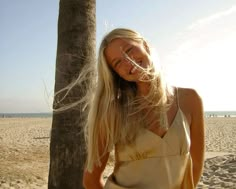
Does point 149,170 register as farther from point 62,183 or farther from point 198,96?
point 62,183

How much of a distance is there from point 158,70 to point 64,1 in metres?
3.04

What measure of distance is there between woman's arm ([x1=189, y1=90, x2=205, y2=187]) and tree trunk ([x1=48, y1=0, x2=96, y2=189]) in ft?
8.03

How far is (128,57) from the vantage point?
191 centimetres

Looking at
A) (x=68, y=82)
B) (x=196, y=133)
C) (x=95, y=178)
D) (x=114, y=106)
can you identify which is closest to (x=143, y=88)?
(x=114, y=106)

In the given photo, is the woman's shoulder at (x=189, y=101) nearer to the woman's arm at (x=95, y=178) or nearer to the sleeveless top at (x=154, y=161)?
the sleeveless top at (x=154, y=161)

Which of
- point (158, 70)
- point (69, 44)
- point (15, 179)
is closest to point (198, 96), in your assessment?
point (158, 70)

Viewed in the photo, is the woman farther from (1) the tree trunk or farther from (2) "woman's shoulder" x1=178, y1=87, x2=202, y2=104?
(1) the tree trunk

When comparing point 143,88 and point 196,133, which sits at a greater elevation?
point 143,88

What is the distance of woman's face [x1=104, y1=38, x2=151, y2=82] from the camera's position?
1934 mm

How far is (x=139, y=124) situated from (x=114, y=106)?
0.19 metres

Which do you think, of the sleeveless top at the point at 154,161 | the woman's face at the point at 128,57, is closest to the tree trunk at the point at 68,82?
the woman's face at the point at 128,57

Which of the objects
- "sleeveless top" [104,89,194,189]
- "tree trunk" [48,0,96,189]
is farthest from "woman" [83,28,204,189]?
"tree trunk" [48,0,96,189]

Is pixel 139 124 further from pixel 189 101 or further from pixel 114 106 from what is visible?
pixel 189 101

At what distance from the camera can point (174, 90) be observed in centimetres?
210
